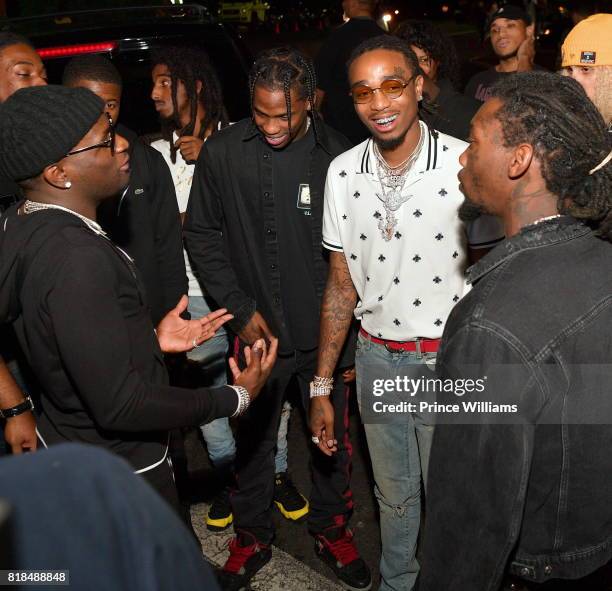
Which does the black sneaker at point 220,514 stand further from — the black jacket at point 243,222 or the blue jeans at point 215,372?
the black jacket at point 243,222

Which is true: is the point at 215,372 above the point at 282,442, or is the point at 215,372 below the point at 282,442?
above

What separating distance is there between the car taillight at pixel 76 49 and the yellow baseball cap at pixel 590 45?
290 cm

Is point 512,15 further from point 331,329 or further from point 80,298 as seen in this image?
point 80,298

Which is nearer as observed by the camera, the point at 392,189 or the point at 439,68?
the point at 392,189

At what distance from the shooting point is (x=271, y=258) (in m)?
3.44

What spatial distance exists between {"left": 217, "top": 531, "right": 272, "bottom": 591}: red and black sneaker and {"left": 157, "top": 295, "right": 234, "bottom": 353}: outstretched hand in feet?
4.33

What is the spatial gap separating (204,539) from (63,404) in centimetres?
181

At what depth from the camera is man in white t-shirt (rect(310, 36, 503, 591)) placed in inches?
114

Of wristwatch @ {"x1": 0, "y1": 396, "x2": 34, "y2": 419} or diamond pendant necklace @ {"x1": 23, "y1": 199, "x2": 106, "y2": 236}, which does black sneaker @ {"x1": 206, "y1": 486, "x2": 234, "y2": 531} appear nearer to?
wristwatch @ {"x1": 0, "y1": 396, "x2": 34, "y2": 419}

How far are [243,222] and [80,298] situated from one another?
5.00 ft

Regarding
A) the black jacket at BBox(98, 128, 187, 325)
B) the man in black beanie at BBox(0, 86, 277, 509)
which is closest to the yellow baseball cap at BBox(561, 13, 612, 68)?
the black jacket at BBox(98, 128, 187, 325)

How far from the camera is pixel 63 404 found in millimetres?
2322

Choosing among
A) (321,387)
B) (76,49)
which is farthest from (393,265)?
(76,49)

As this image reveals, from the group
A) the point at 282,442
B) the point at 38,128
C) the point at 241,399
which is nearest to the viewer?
the point at 38,128
